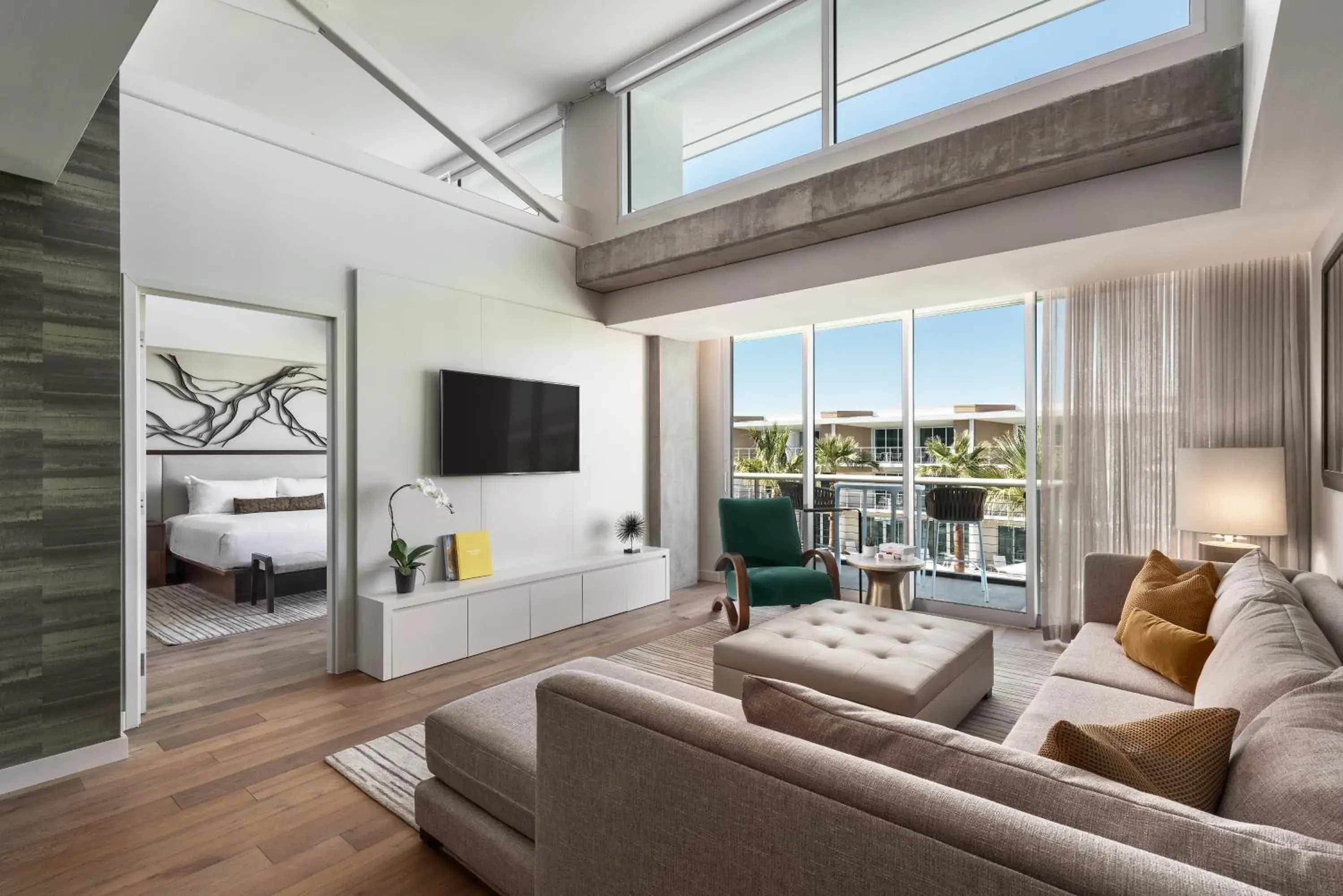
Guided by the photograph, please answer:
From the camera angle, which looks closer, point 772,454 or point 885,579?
point 885,579

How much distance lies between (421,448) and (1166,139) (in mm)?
4081

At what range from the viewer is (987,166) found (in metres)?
3.08

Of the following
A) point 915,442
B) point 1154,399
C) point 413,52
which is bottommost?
point 915,442

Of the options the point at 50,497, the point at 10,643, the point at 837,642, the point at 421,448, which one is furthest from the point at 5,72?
the point at 837,642

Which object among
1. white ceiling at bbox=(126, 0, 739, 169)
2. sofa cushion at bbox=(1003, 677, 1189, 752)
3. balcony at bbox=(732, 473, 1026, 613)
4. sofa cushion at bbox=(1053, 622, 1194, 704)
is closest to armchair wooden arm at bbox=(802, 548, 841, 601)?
balcony at bbox=(732, 473, 1026, 613)

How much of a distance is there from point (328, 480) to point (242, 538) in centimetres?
209

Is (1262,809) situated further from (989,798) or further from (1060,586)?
(1060,586)

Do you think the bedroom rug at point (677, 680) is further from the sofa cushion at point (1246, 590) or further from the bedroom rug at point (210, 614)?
the bedroom rug at point (210, 614)

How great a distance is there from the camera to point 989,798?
2.94 ft

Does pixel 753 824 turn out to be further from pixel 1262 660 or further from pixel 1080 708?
pixel 1080 708

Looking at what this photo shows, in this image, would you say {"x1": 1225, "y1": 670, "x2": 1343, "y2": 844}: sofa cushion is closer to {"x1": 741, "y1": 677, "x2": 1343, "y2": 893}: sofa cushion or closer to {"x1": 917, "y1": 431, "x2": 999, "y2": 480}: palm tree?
{"x1": 741, "y1": 677, "x2": 1343, "y2": 893}: sofa cushion

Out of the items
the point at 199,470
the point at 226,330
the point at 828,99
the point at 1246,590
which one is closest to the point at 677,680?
the point at 1246,590

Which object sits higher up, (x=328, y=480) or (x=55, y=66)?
(x=55, y=66)

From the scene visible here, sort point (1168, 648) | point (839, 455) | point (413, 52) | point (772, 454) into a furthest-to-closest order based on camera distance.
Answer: point (772, 454) < point (839, 455) < point (413, 52) < point (1168, 648)
